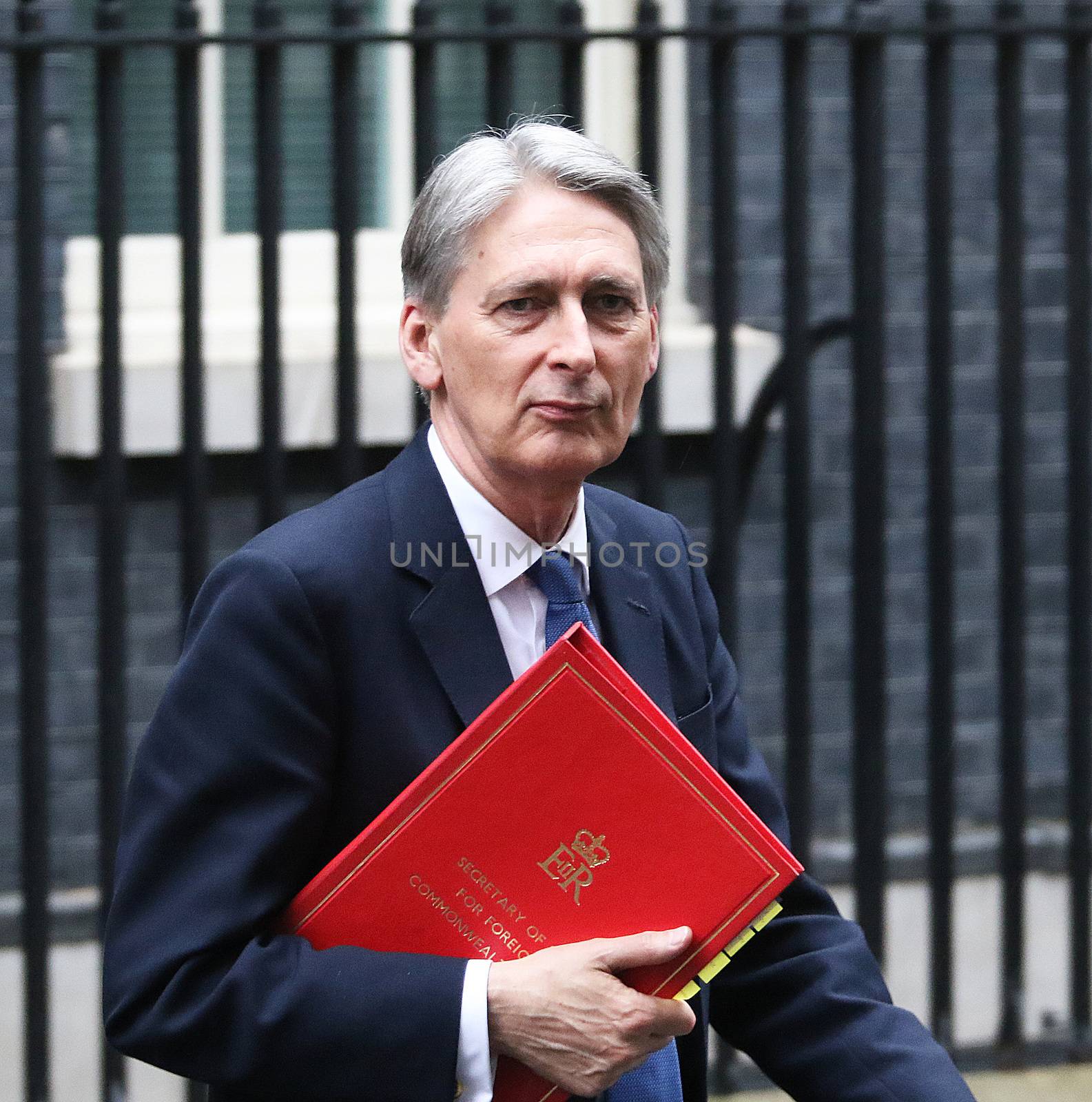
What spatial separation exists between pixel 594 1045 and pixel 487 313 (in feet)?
2.46

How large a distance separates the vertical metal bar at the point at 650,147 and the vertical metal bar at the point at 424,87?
42 centimetres

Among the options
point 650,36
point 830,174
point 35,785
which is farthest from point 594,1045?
point 830,174

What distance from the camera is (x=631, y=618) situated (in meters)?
2.01

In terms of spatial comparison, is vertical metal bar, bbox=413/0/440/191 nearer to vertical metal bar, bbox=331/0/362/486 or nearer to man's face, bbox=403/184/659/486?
vertical metal bar, bbox=331/0/362/486

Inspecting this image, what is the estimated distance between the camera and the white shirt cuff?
170cm

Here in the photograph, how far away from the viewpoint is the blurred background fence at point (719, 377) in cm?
361

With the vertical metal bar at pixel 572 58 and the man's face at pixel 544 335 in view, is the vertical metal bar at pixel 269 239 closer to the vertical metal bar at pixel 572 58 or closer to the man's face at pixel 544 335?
the vertical metal bar at pixel 572 58

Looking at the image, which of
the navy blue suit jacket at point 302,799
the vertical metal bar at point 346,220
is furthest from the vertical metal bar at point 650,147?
the navy blue suit jacket at point 302,799

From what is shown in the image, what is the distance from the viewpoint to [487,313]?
1880mm

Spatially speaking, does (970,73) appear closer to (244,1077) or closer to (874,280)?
(874,280)

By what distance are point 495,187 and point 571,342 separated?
178mm

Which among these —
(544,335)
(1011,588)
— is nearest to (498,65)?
(1011,588)

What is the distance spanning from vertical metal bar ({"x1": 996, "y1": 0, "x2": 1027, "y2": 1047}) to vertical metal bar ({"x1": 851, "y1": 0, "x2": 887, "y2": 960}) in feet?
1.00

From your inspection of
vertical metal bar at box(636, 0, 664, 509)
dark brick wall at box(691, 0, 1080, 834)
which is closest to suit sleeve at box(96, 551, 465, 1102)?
vertical metal bar at box(636, 0, 664, 509)
